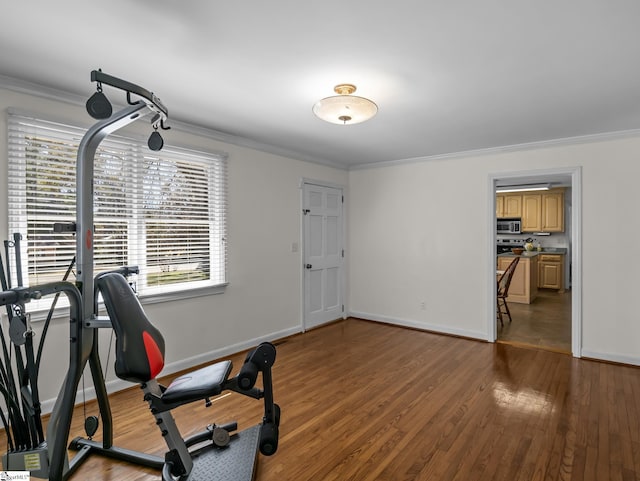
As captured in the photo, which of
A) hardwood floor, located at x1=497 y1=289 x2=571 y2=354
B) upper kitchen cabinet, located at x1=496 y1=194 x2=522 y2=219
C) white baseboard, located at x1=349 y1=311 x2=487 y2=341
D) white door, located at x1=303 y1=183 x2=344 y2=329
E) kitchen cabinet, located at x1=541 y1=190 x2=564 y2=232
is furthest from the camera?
upper kitchen cabinet, located at x1=496 y1=194 x2=522 y2=219

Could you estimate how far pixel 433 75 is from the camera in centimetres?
242

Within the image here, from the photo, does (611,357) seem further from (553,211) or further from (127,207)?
(127,207)

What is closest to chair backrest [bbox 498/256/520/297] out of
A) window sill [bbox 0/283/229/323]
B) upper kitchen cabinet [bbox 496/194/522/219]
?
upper kitchen cabinet [bbox 496/194/522/219]

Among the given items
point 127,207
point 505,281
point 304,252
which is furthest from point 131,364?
point 505,281

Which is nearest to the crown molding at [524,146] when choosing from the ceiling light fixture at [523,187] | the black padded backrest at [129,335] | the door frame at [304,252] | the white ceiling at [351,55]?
the white ceiling at [351,55]

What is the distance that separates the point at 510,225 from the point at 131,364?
8.38 meters

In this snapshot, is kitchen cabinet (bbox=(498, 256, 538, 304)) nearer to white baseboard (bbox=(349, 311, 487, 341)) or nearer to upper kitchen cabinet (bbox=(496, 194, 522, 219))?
upper kitchen cabinet (bbox=(496, 194, 522, 219))

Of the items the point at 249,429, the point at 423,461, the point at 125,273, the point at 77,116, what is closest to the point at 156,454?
the point at 249,429

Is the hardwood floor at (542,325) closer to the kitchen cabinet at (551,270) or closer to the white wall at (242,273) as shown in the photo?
the kitchen cabinet at (551,270)

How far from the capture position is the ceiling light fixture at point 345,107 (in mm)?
2553

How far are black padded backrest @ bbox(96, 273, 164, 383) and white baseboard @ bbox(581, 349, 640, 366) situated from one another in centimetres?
426

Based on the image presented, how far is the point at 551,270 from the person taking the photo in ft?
26.0

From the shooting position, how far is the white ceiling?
1738mm

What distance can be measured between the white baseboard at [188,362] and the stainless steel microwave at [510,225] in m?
5.89
